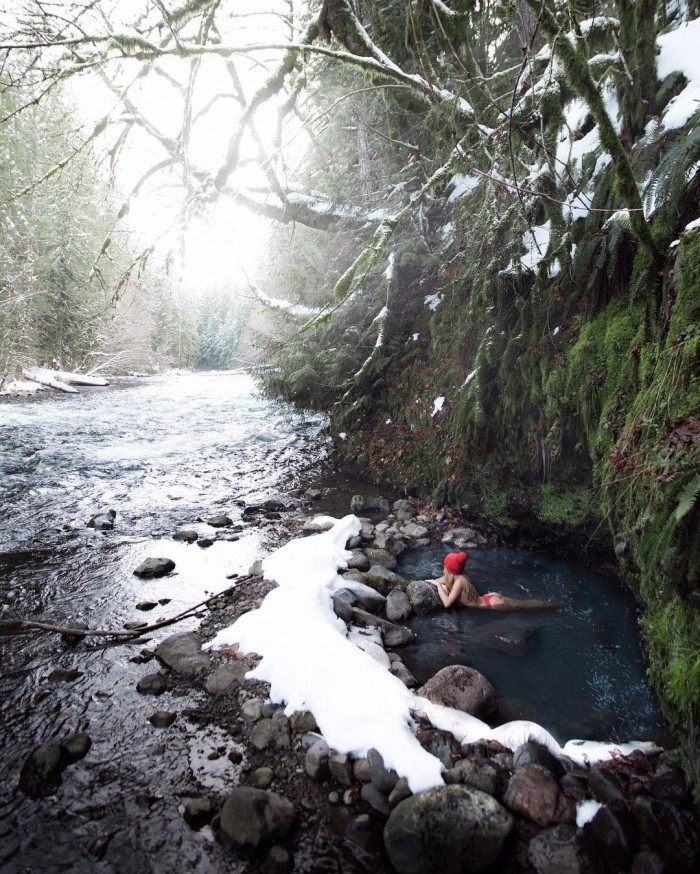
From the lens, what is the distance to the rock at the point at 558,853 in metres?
1.91

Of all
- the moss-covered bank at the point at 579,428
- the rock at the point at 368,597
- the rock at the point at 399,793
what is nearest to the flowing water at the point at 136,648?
the rock at the point at 368,597

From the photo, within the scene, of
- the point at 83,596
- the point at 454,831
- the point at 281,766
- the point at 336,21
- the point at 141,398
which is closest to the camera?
the point at 454,831

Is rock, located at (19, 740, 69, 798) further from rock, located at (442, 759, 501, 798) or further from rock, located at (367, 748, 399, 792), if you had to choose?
rock, located at (442, 759, 501, 798)

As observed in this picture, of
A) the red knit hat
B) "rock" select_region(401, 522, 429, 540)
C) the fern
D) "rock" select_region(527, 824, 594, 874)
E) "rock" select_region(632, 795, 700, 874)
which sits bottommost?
"rock" select_region(527, 824, 594, 874)

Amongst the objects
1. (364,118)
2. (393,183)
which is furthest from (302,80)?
(364,118)

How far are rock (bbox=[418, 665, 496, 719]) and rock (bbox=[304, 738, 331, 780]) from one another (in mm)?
892

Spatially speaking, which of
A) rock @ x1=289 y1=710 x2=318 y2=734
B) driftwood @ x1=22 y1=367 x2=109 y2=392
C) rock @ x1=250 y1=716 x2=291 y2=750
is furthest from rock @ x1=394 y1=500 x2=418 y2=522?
driftwood @ x1=22 y1=367 x2=109 y2=392

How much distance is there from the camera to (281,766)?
252 cm

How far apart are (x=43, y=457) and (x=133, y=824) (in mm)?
9207

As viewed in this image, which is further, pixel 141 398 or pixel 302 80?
pixel 141 398

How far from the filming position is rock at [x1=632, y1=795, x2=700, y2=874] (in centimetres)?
188

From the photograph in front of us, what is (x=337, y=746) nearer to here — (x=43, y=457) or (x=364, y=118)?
(x=43, y=457)

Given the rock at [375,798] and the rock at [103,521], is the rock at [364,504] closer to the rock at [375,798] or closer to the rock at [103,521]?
the rock at [103,521]

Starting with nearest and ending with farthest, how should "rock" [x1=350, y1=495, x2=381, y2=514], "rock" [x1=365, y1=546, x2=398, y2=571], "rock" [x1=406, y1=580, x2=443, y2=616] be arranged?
"rock" [x1=406, y1=580, x2=443, y2=616] < "rock" [x1=365, y1=546, x2=398, y2=571] < "rock" [x1=350, y1=495, x2=381, y2=514]
